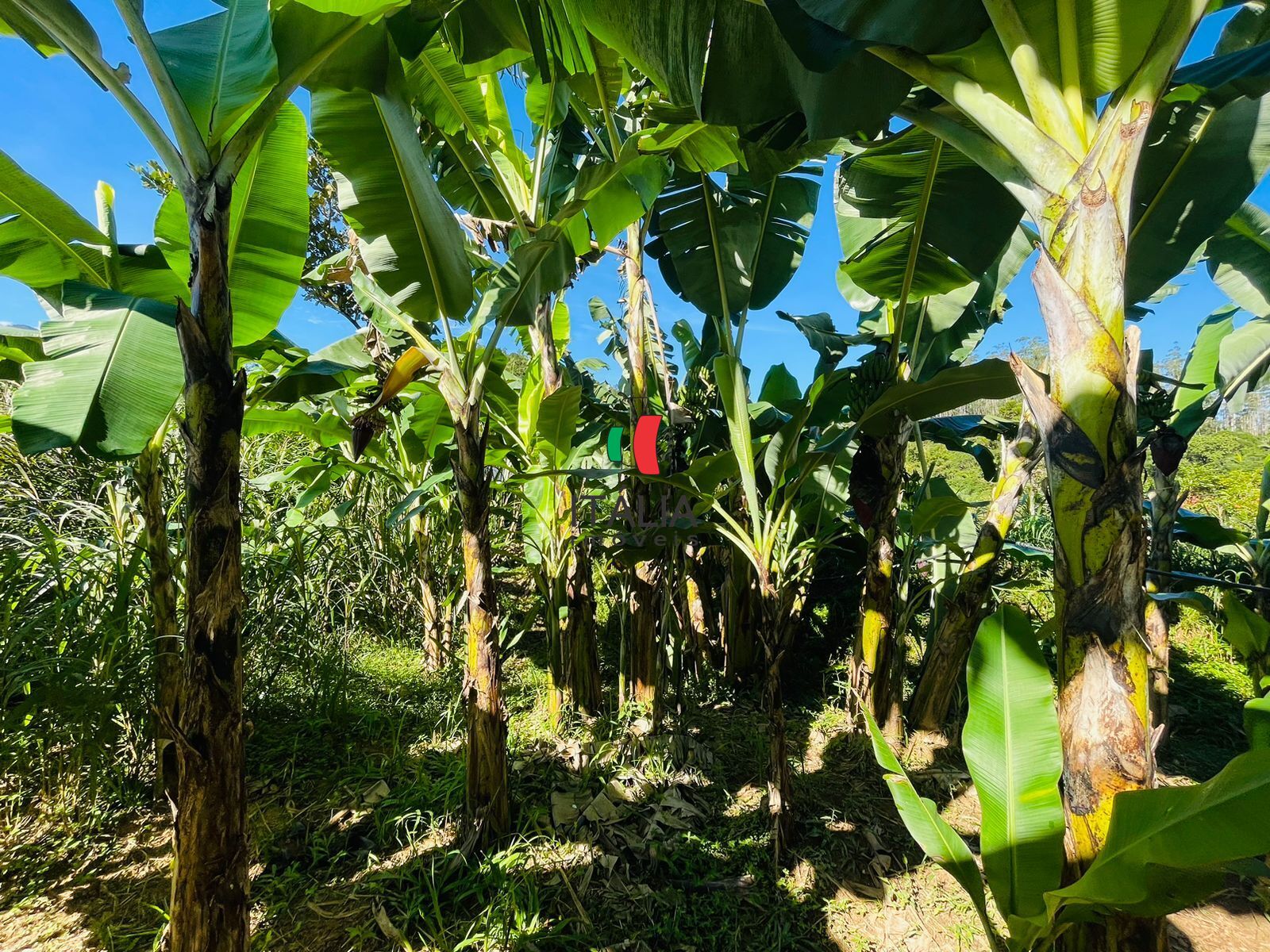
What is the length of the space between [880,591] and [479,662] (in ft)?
6.81

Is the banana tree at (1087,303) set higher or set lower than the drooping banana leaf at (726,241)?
lower

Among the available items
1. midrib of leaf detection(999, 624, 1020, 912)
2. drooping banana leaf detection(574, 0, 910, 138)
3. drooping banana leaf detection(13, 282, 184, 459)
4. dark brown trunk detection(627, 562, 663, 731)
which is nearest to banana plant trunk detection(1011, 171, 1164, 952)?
midrib of leaf detection(999, 624, 1020, 912)

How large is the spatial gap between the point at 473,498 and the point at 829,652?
3.24 metres

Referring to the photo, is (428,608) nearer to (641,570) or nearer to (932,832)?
(641,570)

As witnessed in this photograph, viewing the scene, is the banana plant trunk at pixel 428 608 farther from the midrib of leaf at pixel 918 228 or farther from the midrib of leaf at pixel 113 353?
the midrib of leaf at pixel 918 228

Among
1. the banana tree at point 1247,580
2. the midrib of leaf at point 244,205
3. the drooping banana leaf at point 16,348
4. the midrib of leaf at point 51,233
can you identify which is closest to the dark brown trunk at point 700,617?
the banana tree at point 1247,580

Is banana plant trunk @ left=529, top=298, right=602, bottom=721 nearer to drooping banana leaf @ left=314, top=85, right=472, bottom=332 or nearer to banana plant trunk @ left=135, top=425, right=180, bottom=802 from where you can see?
drooping banana leaf @ left=314, top=85, right=472, bottom=332

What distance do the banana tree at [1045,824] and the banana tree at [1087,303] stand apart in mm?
92

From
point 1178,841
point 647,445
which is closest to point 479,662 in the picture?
point 647,445

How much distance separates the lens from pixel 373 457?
13.3 ft

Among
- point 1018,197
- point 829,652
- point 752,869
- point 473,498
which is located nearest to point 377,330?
point 473,498

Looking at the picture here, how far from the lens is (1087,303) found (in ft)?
3.22

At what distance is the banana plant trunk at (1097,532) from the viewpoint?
92 centimetres

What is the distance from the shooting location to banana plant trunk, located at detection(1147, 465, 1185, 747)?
262 centimetres
